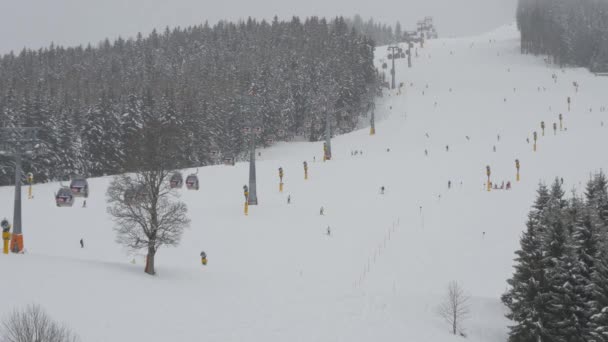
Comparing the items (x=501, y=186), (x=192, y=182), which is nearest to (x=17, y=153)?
(x=192, y=182)

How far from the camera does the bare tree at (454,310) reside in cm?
2095

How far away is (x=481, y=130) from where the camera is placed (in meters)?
67.8

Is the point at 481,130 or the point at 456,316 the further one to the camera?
the point at 481,130

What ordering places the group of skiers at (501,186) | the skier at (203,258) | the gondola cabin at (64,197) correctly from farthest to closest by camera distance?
the group of skiers at (501,186)
the gondola cabin at (64,197)
the skier at (203,258)

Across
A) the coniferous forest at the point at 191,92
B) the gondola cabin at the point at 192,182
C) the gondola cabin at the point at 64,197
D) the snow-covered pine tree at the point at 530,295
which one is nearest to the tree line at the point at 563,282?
the snow-covered pine tree at the point at 530,295

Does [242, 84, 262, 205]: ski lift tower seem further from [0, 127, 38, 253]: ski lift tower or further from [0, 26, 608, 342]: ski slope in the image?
[0, 127, 38, 253]: ski lift tower

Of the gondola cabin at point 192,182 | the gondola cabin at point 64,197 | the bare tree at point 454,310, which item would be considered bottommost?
the bare tree at point 454,310

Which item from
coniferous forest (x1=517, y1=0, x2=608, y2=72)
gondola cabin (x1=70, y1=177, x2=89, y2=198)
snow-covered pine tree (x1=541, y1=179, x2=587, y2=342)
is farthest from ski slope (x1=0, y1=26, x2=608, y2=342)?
coniferous forest (x1=517, y1=0, x2=608, y2=72)

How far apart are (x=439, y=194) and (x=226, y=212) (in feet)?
58.6

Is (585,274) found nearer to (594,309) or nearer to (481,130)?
(594,309)

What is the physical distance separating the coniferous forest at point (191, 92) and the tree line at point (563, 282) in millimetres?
17895

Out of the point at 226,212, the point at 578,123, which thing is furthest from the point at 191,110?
the point at 578,123

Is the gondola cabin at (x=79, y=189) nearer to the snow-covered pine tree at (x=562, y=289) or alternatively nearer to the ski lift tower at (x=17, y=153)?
the ski lift tower at (x=17, y=153)

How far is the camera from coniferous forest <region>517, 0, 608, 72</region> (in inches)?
4200
